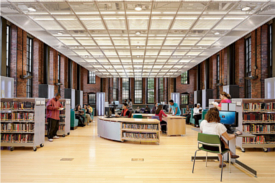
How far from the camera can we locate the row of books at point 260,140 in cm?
647

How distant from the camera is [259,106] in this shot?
651 cm

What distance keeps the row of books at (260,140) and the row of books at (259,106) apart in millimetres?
833

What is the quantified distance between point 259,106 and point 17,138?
7.35 metres

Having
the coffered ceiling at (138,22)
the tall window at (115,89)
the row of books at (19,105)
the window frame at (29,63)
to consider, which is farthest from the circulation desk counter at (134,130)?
the tall window at (115,89)

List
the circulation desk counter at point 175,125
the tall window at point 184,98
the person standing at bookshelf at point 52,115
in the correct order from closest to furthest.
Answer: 1. the person standing at bookshelf at point 52,115
2. the circulation desk counter at point 175,125
3. the tall window at point 184,98

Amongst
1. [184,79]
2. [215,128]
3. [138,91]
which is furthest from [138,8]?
[138,91]

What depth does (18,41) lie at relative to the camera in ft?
37.5

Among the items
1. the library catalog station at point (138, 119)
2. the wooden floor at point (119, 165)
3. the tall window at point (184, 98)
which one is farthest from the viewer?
the tall window at point (184, 98)

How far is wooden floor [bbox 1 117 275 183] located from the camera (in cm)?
418

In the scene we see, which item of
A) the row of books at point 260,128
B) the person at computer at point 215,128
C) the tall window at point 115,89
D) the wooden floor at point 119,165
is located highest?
the tall window at point 115,89

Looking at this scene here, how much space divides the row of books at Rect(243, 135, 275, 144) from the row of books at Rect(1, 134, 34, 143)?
6.48 metres

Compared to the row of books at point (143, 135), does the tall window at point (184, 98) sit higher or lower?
higher

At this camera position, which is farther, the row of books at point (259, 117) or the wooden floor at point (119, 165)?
the row of books at point (259, 117)

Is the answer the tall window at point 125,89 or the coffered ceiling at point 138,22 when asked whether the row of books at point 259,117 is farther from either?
the tall window at point 125,89
